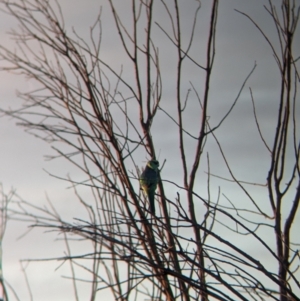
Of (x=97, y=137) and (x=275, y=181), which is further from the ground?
(x=97, y=137)

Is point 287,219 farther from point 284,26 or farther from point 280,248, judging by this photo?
point 284,26

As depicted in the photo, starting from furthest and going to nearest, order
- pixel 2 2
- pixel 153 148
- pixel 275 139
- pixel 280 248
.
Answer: pixel 2 2
pixel 153 148
pixel 275 139
pixel 280 248

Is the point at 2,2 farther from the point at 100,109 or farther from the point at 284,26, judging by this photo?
the point at 284,26

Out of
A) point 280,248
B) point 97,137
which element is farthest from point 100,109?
point 280,248

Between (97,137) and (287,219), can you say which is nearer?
(287,219)

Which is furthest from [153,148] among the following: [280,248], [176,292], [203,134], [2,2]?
[2,2]

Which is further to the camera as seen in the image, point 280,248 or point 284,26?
point 284,26

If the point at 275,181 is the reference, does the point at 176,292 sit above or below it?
below

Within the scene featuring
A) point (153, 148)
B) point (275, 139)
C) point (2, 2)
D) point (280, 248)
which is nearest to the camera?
point (280, 248)

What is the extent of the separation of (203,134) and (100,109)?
2.20ft

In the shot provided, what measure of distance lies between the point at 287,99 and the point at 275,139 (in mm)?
230

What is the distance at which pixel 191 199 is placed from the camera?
388cm

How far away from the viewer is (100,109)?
4074 mm

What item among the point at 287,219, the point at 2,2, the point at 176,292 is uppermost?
the point at 2,2
